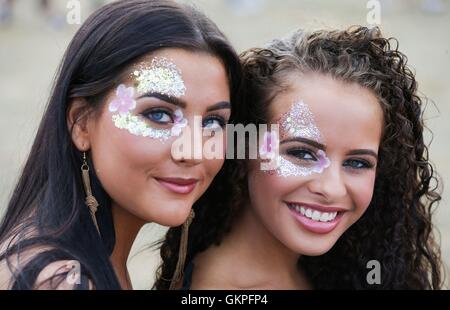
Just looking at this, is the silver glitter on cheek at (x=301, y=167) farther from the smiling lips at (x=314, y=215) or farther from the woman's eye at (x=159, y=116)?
the woman's eye at (x=159, y=116)

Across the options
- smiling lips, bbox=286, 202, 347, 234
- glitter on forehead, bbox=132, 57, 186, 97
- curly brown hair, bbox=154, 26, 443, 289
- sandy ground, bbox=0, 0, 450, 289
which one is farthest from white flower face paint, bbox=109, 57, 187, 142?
sandy ground, bbox=0, 0, 450, 289

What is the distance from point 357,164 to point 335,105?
0.24m

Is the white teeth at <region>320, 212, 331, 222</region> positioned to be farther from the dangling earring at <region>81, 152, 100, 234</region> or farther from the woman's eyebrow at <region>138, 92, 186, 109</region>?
the dangling earring at <region>81, 152, 100, 234</region>

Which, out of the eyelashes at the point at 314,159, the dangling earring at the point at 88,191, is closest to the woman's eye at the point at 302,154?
the eyelashes at the point at 314,159

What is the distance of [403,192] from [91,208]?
4.46ft

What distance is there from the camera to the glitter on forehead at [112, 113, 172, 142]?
285 cm

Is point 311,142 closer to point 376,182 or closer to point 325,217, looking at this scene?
point 325,217

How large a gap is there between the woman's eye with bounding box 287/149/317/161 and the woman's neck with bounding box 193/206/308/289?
36 centimetres

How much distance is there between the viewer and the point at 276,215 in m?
3.19

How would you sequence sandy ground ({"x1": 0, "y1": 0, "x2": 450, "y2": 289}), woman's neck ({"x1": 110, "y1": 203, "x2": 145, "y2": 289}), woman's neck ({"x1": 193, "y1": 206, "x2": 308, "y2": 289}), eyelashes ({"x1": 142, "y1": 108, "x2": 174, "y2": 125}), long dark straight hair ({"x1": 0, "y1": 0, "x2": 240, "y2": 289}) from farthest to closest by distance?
1. sandy ground ({"x1": 0, "y1": 0, "x2": 450, "y2": 289})
2. woman's neck ({"x1": 193, "y1": 206, "x2": 308, "y2": 289})
3. woman's neck ({"x1": 110, "y1": 203, "x2": 145, "y2": 289})
4. eyelashes ({"x1": 142, "y1": 108, "x2": 174, "y2": 125})
5. long dark straight hair ({"x1": 0, "y1": 0, "x2": 240, "y2": 289})

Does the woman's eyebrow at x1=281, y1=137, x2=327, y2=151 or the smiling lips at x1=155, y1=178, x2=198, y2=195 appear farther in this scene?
the woman's eyebrow at x1=281, y1=137, x2=327, y2=151

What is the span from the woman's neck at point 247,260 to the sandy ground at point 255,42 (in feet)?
16.1

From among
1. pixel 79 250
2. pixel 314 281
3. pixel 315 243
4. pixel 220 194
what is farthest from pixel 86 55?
pixel 314 281
